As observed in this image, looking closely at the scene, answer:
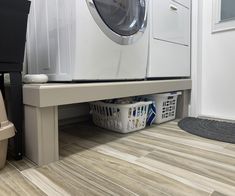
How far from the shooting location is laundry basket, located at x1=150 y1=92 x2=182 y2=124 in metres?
1.37

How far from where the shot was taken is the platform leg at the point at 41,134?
2.42 ft

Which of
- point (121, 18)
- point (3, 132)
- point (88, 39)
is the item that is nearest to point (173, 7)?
point (121, 18)

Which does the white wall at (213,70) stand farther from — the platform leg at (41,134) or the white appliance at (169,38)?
the platform leg at (41,134)

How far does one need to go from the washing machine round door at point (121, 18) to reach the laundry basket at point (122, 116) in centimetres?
34

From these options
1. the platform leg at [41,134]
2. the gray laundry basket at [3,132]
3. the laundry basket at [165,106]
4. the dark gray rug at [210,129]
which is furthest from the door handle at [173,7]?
the gray laundry basket at [3,132]

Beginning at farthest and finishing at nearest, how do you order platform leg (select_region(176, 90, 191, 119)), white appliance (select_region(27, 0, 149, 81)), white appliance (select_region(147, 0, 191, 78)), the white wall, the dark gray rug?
1. platform leg (select_region(176, 90, 191, 119))
2. the white wall
3. white appliance (select_region(147, 0, 191, 78))
4. the dark gray rug
5. white appliance (select_region(27, 0, 149, 81))

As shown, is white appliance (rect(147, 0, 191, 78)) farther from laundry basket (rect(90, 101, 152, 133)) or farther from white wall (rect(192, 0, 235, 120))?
laundry basket (rect(90, 101, 152, 133))

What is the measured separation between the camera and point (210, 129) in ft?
3.98

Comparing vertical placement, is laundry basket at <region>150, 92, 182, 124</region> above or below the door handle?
below

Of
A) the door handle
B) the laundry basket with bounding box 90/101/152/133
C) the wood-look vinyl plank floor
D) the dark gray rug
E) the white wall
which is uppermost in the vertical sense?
the door handle

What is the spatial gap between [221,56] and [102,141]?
1.04 metres

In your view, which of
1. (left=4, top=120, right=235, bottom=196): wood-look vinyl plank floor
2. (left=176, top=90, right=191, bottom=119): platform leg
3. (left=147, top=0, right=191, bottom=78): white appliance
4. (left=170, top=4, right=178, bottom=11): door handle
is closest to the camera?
(left=4, top=120, right=235, bottom=196): wood-look vinyl plank floor

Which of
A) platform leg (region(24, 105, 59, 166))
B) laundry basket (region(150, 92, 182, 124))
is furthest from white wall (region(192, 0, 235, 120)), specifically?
platform leg (region(24, 105, 59, 166))

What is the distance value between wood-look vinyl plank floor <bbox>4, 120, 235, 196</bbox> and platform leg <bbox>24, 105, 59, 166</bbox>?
35 millimetres
